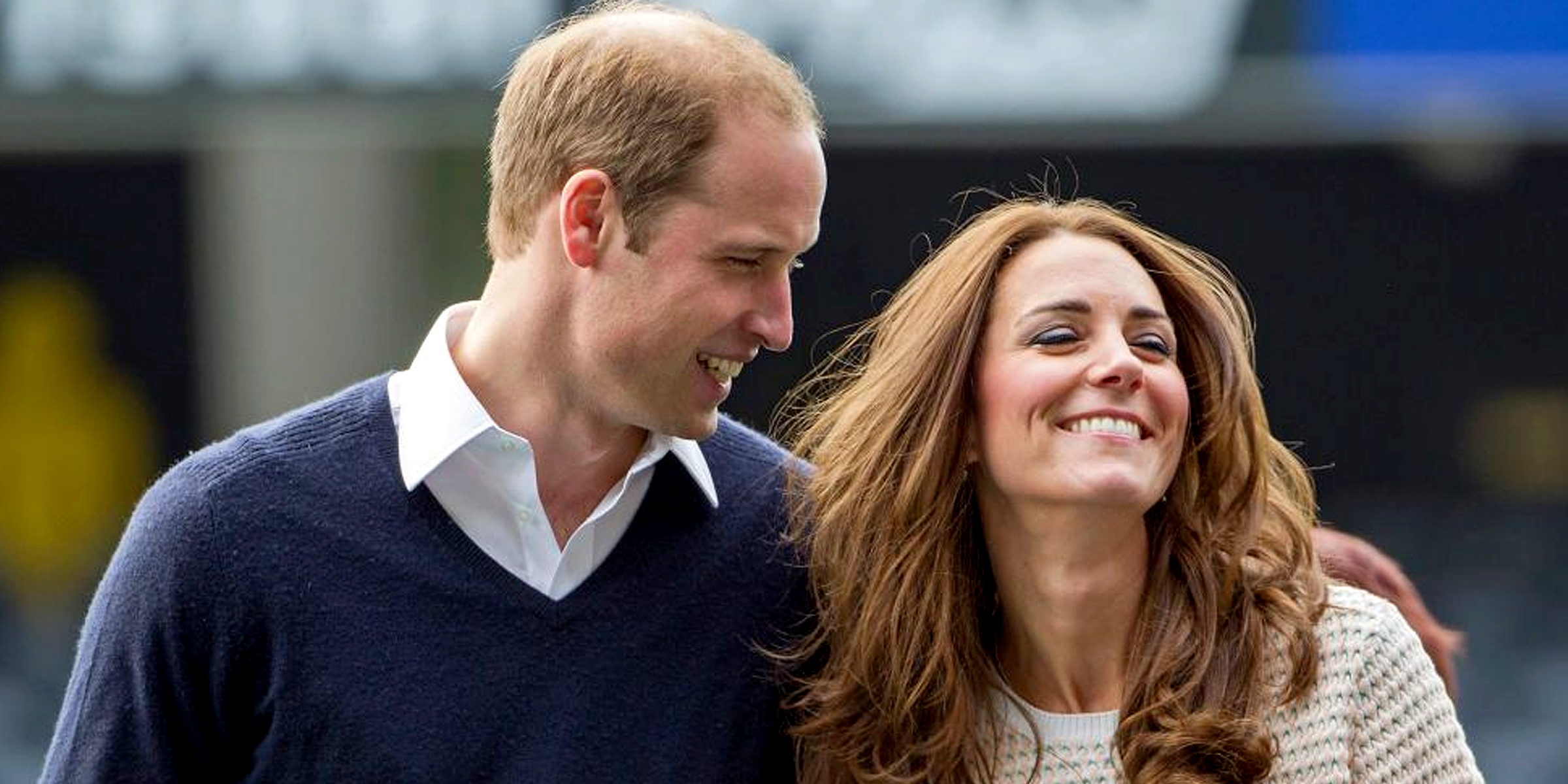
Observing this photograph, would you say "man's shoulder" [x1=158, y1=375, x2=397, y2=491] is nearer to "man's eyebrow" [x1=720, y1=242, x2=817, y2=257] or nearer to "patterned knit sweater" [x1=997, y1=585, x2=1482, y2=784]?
"man's eyebrow" [x1=720, y1=242, x2=817, y2=257]

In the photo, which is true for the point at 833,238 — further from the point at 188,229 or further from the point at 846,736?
the point at 846,736

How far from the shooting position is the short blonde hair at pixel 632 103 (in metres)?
2.68

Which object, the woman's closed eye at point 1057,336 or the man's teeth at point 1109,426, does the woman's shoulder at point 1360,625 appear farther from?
the woman's closed eye at point 1057,336

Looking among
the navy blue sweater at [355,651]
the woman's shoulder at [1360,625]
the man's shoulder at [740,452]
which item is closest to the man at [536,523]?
the navy blue sweater at [355,651]

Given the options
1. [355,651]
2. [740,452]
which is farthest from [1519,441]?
[355,651]

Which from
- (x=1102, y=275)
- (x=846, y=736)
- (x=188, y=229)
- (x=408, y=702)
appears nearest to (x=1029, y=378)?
(x=1102, y=275)

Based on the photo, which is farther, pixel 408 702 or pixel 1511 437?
pixel 1511 437

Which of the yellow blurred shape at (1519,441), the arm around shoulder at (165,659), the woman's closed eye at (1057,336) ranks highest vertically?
the woman's closed eye at (1057,336)

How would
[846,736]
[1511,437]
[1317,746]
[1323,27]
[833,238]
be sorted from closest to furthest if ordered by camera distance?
[1317,746], [846,736], [1323,27], [833,238], [1511,437]

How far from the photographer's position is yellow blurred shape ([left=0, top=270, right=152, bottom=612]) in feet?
33.4

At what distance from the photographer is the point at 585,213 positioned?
271 cm

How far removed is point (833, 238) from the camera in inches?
395

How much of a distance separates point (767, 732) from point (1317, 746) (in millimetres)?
618

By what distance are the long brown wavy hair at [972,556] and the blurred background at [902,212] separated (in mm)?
5106
